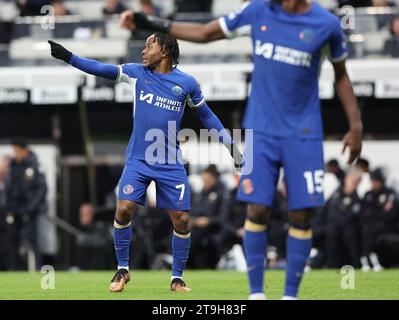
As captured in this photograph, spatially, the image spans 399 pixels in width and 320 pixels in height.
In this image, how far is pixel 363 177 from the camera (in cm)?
1839

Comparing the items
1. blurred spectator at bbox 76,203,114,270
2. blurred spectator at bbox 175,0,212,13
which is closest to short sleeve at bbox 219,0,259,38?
blurred spectator at bbox 76,203,114,270

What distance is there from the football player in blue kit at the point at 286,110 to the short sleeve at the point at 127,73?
8.70ft

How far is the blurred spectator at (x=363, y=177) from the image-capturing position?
1806 cm

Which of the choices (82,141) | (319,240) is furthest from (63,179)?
(319,240)

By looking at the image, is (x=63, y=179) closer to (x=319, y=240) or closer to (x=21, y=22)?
(x=21, y=22)

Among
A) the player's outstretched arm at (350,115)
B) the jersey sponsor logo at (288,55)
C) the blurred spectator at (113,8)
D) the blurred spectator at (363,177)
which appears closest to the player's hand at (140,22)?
the jersey sponsor logo at (288,55)

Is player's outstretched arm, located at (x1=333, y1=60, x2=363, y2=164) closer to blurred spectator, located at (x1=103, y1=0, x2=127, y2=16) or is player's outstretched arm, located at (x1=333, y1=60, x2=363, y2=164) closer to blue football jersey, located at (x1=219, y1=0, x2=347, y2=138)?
blue football jersey, located at (x1=219, y1=0, x2=347, y2=138)

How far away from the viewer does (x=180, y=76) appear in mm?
10594

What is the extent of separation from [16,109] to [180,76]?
29.6 ft

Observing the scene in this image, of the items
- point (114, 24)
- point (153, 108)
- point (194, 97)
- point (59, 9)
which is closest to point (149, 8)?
point (114, 24)

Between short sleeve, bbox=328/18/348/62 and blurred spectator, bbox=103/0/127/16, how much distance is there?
12.4 m

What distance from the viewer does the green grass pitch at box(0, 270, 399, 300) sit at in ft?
32.1

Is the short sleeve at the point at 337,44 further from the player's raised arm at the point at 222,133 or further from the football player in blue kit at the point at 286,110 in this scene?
the player's raised arm at the point at 222,133

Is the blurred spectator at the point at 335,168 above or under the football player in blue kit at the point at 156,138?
under
